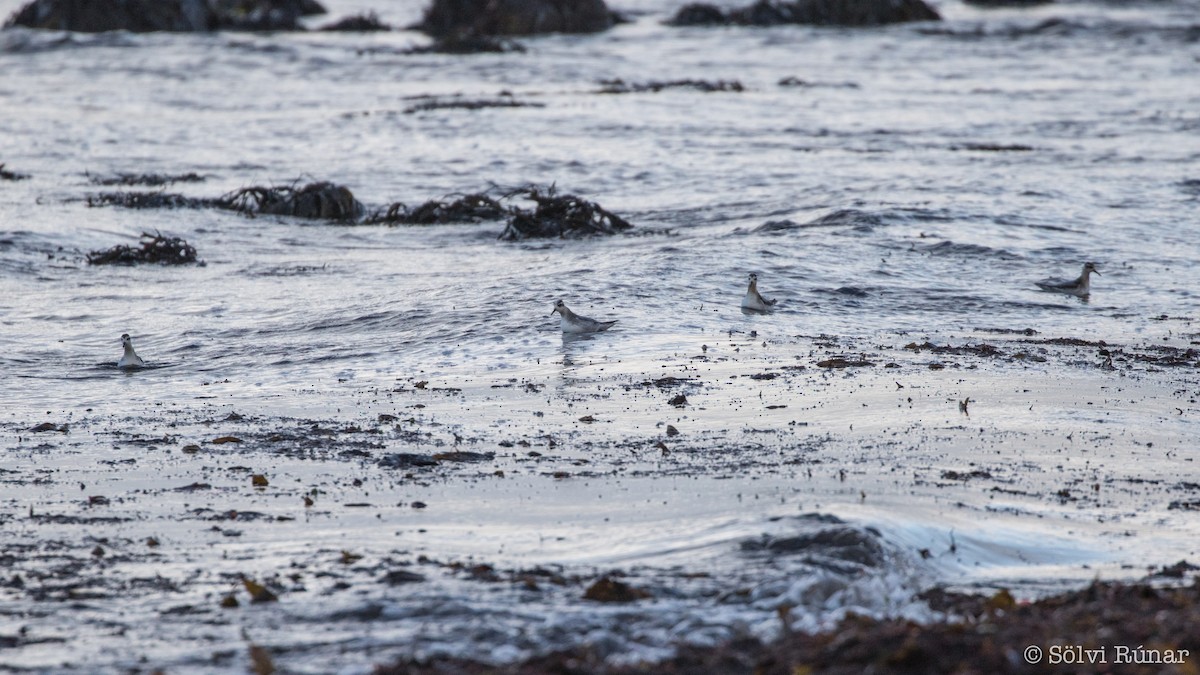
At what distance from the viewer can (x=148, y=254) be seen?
12.9 meters

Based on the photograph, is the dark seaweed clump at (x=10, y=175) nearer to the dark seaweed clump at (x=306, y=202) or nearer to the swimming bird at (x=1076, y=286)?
the dark seaweed clump at (x=306, y=202)

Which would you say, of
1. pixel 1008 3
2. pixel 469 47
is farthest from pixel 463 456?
pixel 1008 3

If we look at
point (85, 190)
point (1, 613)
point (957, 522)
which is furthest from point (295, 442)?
point (85, 190)

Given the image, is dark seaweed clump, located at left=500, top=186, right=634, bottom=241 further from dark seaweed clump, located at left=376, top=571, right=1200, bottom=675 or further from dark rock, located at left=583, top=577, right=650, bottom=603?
dark seaweed clump, located at left=376, top=571, right=1200, bottom=675

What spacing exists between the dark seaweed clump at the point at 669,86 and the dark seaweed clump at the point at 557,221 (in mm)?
14166

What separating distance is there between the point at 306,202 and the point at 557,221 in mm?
3362

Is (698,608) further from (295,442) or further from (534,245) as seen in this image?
(534,245)

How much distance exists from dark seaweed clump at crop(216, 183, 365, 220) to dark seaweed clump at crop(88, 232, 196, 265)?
9.02 feet

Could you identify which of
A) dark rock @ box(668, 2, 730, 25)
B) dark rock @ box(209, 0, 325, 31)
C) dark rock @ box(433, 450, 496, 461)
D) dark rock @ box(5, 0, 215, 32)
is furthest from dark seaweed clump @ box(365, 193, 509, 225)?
dark rock @ box(668, 2, 730, 25)

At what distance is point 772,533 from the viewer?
5.23 metres

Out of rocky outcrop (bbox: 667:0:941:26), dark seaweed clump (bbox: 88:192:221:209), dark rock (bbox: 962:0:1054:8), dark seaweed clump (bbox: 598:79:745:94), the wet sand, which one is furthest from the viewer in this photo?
dark rock (bbox: 962:0:1054:8)

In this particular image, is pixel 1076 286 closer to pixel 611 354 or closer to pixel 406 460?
pixel 611 354

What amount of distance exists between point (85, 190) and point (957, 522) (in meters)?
14.3

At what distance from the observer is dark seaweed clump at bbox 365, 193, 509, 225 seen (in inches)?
601
